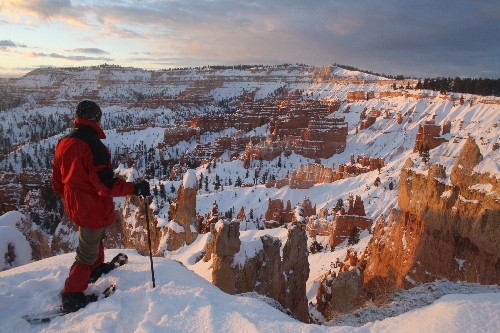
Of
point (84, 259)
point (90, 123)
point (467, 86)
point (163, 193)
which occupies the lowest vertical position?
point (163, 193)

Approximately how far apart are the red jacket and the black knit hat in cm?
6

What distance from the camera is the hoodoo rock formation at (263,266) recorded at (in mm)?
8242

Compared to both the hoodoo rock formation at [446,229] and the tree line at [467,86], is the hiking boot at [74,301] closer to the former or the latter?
the hoodoo rock formation at [446,229]

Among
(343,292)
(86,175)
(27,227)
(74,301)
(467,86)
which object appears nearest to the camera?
(74,301)

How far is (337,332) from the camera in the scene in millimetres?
2947

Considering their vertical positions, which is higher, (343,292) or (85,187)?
(85,187)

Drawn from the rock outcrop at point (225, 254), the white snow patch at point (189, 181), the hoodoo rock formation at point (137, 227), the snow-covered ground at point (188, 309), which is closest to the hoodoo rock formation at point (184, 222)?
the white snow patch at point (189, 181)

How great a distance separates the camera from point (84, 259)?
13.3ft

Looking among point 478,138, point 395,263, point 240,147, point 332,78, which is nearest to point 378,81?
point 332,78

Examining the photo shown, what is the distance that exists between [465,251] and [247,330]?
671 centimetres

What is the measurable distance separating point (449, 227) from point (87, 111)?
800 cm

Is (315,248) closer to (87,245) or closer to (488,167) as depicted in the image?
(488,167)

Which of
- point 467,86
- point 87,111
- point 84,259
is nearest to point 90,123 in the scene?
point 87,111

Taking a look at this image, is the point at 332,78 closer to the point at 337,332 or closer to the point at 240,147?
the point at 240,147
